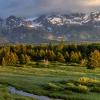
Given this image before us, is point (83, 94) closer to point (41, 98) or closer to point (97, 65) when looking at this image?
point (41, 98)

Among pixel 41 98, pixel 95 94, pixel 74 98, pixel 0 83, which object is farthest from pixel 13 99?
pixel 0 83

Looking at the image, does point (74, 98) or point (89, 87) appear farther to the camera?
point (89, 87)

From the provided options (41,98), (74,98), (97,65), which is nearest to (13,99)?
(41,98)

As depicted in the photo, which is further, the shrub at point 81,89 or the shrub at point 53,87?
the shrub at point 53,87

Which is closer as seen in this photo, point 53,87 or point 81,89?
point 81,89

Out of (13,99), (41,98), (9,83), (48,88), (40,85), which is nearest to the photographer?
(13,99)

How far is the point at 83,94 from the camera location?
71.9m

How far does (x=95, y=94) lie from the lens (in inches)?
2825

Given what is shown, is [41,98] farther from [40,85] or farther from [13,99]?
[40,85]

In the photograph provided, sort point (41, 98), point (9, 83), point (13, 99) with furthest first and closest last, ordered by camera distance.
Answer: point (9, 83), point (41, 98), point (13, 99)

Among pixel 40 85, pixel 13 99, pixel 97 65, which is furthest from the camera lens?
pixel 97 65

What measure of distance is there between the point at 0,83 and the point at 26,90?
15.9m

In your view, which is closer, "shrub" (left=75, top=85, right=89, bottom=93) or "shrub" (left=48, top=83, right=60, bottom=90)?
"shrub" (left=75, top=85, right=89, bottom=93)

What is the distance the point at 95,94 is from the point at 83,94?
245 centimetres
